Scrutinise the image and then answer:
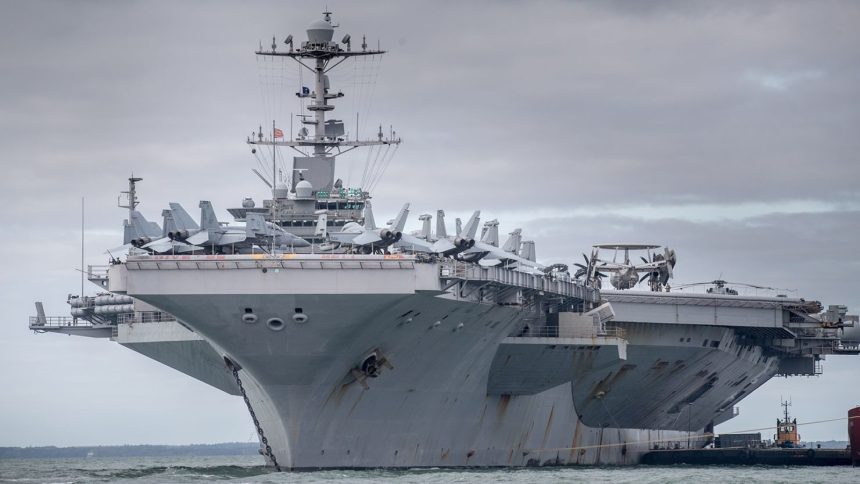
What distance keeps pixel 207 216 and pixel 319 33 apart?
10.6m

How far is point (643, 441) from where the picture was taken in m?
52.4

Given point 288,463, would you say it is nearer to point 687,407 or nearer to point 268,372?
point 268,372

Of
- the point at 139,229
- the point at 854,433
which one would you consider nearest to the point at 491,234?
the point at 139,229

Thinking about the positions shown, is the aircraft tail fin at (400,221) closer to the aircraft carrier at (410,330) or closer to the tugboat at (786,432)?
the aircraft carrier at (410,330)

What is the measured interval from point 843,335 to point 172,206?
27932 mm

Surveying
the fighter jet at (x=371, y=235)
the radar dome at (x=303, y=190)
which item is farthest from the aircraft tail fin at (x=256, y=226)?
the radar dome at (x=303, y=190)

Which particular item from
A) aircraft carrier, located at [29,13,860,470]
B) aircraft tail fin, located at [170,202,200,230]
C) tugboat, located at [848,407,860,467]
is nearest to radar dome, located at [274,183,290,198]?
aircraft carrier, located at [29,13,860,470]

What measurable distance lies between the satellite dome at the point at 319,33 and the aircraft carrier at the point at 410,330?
0.07 meters

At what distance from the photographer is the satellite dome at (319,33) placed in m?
43.8

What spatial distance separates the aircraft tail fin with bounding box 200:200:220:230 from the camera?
34.9 metres

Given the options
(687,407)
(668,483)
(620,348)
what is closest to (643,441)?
(687,407)

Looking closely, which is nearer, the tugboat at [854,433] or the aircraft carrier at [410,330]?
the aircraft carrier at [410,330]

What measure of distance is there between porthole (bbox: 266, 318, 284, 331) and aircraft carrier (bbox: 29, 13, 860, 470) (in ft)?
0.16

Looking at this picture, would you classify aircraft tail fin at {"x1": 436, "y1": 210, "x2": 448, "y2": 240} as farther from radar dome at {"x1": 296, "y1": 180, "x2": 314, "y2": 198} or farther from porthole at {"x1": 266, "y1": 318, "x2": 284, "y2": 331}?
porthole at {"x1": 266, "y1": 318, "x2": 284, "y2": 331}
